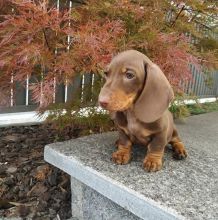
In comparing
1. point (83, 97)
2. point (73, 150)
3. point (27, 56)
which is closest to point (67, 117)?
point (83, 97)

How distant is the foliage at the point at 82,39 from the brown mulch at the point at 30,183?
43 centimetres

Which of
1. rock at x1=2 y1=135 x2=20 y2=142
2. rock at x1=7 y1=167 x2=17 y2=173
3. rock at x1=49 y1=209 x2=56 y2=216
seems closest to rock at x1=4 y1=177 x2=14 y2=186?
rock at x1=7 y1=167 x2=17 y2=173

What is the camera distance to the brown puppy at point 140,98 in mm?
1561

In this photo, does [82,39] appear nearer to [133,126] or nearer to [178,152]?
[133,126]

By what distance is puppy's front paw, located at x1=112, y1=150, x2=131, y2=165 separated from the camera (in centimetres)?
185

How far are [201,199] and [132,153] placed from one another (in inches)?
21.2

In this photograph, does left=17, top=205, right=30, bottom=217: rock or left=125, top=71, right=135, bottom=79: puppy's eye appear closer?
left=125, top=71, right=135, bottom=79: puppy's eye

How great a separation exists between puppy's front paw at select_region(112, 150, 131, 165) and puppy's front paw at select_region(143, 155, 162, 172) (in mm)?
103

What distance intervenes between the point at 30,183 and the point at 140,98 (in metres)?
1.10

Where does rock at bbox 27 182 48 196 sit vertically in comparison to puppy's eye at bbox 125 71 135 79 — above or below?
below

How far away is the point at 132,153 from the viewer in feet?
6.58

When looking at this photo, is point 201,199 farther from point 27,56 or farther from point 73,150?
point 27,56

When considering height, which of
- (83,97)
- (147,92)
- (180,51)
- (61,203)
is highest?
(180,51)

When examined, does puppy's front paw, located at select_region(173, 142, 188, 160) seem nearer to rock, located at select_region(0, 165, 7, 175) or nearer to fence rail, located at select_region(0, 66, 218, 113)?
fence rail, located at select_region(0, 66, 218, 113)
